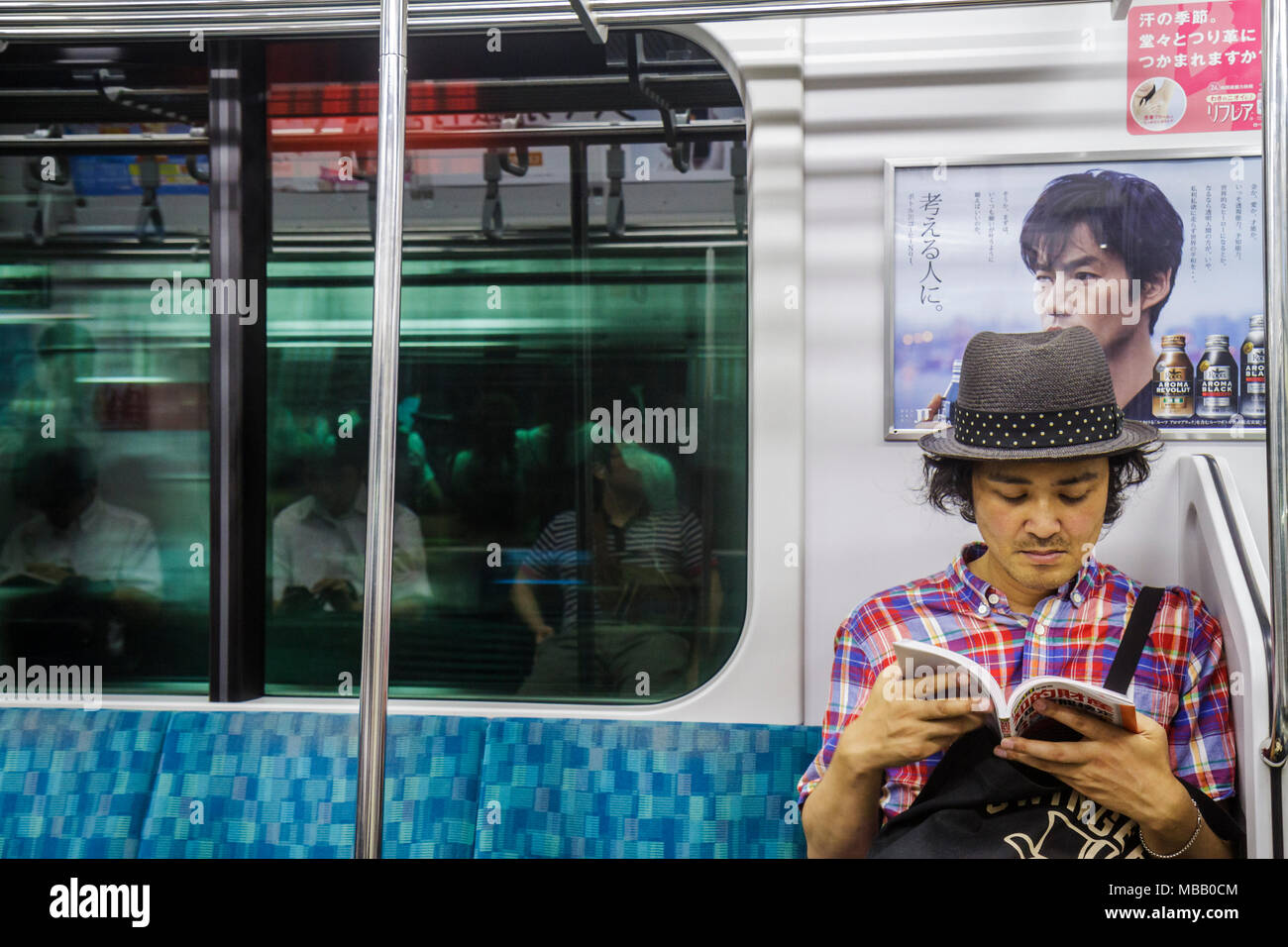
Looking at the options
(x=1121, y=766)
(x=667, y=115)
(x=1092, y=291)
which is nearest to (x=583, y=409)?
(x=667, y=115)

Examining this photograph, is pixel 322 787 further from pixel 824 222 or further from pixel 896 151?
pixel 896 151

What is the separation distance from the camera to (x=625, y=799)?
2.37 m

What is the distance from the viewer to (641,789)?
7.79 ft

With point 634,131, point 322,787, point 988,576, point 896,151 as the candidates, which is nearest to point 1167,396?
point 988,576

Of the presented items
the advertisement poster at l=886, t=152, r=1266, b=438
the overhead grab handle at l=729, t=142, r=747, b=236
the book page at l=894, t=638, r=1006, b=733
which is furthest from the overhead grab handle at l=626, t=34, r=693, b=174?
the book page at l=894, t=638, r=1006, b=733

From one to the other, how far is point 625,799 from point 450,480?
104cm

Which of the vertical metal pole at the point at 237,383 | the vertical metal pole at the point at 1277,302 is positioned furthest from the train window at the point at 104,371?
the vertical metal pole at the point at 1277,302

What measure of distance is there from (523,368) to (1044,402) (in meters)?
1.43

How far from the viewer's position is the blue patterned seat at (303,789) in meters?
2.42

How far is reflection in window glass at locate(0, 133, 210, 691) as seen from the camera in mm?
2977

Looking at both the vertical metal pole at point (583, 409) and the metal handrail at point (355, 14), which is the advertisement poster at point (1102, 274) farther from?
the vertical metal pole at point (583, 409)

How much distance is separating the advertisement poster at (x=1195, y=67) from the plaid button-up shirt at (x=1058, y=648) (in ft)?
3.70
